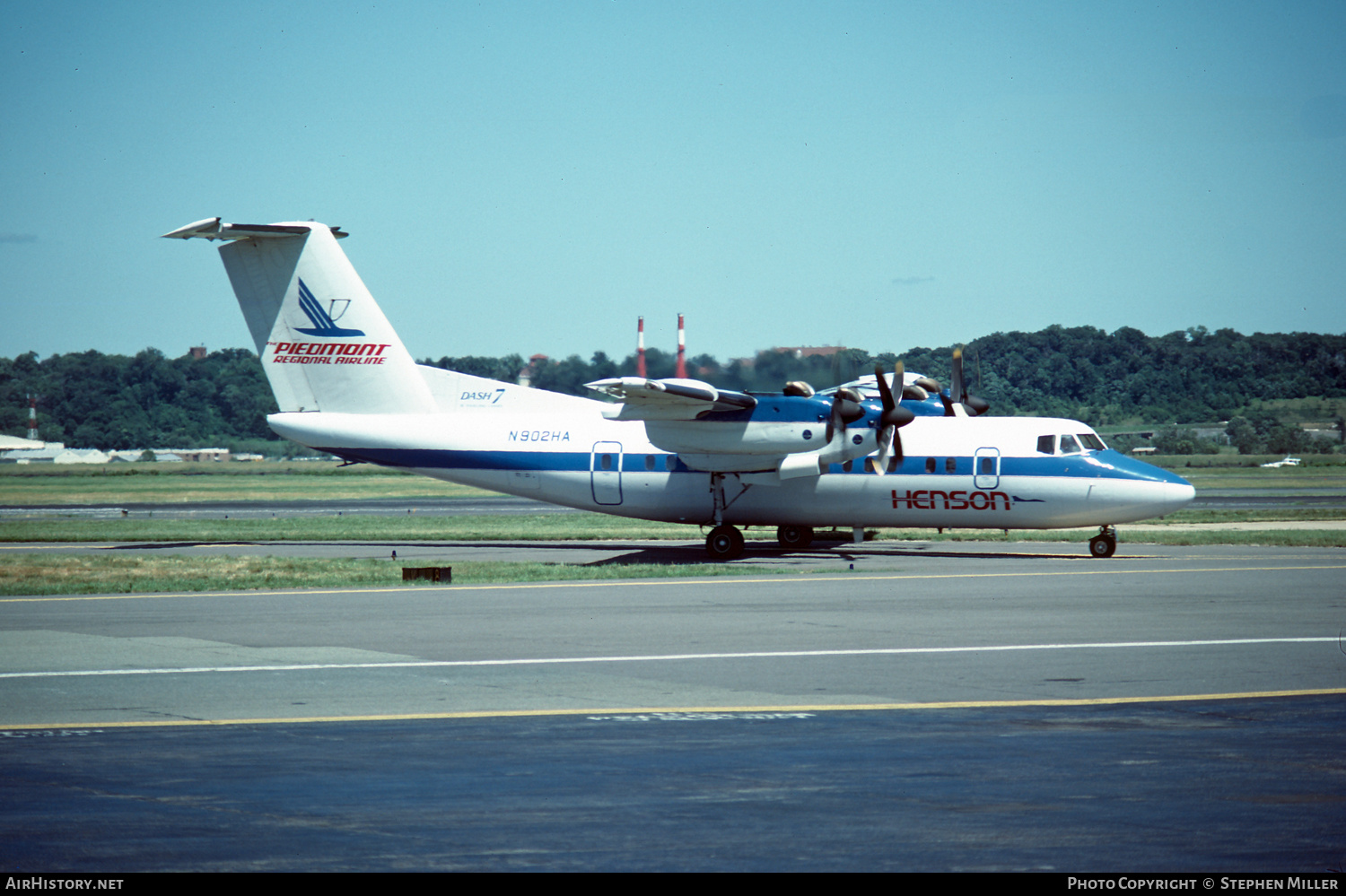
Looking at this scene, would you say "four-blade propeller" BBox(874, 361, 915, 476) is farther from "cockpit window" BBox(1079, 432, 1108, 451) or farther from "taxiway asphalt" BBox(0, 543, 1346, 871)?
"taxiway asphalt" BBox(0, 543, 1346, 871)

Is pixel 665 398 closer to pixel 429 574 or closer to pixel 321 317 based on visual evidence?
pixel 429 574

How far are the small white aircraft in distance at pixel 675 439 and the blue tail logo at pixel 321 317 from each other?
34mm

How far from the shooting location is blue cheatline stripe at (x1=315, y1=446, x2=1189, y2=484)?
1204 inches

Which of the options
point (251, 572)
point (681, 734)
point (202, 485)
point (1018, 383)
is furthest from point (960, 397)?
point (1018, 383)

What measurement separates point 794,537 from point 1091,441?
27.5 ft

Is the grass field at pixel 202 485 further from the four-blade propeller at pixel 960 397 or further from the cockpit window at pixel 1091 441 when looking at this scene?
the cockpit window at pixel 1091 441

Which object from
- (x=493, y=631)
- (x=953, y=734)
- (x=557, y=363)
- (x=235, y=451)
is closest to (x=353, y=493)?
(x=557, y=363)

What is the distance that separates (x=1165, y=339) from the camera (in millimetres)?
129125

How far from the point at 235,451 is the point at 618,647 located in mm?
144668

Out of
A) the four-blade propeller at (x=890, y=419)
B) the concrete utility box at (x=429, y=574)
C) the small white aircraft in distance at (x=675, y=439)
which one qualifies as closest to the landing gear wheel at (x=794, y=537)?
the small white aircraft in distance at (x=675, y=439)

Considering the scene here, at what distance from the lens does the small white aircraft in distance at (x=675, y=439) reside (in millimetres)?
30531

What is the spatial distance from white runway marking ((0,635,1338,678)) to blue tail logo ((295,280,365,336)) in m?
20.5

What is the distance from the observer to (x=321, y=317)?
34.4 meters

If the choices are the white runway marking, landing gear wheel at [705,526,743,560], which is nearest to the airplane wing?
landing gear wheel at [705,526,743,560]
